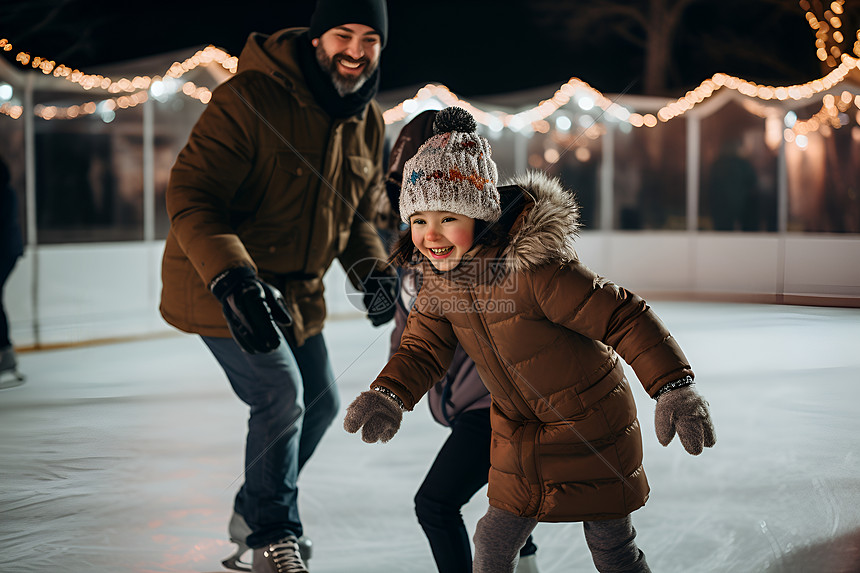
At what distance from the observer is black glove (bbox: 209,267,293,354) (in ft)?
5.02

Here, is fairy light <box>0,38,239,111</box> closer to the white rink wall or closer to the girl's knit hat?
the white rink wall

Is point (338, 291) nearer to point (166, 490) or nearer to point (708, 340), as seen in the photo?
point (708, 340)

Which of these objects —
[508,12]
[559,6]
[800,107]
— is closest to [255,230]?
[800,107]

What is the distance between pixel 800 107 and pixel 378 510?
5.02 feet

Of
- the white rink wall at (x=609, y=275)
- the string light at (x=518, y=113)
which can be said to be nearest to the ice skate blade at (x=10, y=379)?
the white rink wall at (x=609, y=275)

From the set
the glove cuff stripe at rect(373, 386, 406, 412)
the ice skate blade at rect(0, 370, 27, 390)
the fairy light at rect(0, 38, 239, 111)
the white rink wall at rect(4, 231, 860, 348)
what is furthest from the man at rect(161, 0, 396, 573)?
the fairy light at rect(0, 38, 239, 111)

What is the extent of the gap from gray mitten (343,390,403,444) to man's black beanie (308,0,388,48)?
2.74ft

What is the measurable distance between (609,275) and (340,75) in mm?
6170

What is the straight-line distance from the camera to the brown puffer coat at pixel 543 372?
1268 millimetres

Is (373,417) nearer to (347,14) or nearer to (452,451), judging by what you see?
(452,451)

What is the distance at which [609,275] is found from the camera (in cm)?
769

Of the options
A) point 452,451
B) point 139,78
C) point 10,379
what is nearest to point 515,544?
point 452,451

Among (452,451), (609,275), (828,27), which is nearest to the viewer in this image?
(452,451)

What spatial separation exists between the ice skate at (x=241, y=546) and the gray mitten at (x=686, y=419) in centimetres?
88
